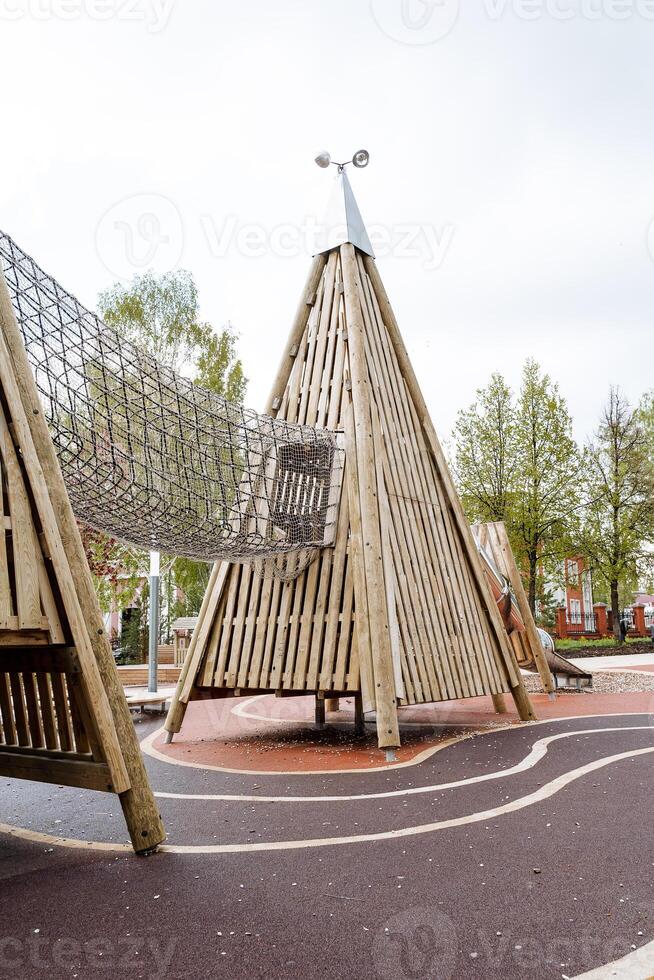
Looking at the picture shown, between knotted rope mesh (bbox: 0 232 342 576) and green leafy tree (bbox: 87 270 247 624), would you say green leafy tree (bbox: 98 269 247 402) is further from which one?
knotted rope mesh (bbox: 0 232 342 576)

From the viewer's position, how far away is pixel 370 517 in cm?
792

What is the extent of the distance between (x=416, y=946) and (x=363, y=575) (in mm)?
4944

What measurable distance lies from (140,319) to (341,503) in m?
14.3

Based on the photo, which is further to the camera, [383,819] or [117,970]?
[383,819]

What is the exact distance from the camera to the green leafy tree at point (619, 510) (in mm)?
26438

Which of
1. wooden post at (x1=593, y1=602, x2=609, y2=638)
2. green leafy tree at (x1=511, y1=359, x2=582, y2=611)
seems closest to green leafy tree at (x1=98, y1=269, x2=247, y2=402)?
green leafy tree at (x1=511, y1=359, x2=582, y2=611)

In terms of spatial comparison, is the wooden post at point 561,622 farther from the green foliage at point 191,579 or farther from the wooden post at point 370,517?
the wooden post at point 370,517

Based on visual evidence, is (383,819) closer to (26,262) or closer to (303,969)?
(303,969)

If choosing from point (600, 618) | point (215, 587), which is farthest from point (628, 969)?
point (600, 618)

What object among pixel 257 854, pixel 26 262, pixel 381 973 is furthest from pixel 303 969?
pixel 26 262

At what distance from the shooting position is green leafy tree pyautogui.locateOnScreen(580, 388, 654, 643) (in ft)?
86.7

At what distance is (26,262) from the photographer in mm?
4895

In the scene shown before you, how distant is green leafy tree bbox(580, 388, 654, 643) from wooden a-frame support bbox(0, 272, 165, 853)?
23.4m

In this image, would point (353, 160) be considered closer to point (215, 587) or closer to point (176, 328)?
point (215, 587)
